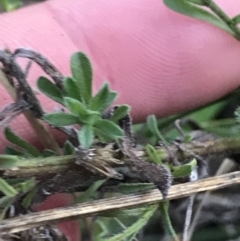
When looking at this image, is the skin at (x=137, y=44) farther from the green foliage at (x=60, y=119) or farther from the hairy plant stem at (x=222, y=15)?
the green foliage at (x=60, y=119)

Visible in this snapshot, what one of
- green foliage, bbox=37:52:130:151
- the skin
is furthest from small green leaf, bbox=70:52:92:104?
the skin

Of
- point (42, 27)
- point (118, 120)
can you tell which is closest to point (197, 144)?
point (118, 120)

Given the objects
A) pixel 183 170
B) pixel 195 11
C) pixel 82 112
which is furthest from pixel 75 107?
pixel 195 11

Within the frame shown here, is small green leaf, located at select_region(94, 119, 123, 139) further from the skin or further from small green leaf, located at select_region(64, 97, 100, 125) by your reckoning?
the skin

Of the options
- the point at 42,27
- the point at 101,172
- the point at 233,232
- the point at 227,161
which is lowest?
the point at 233,232

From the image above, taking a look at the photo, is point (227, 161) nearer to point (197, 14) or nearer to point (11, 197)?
point (197, 14)

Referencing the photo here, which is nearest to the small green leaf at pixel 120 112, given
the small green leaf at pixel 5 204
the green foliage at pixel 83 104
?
the green foliage at pixel 83 104
